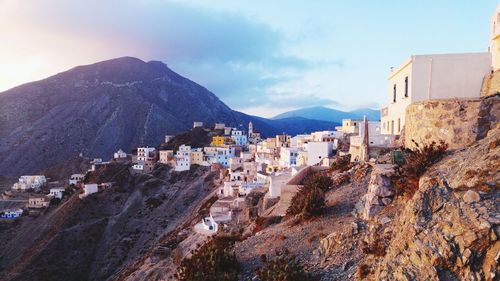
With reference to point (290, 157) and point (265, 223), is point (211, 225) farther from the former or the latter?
point (290, 157)

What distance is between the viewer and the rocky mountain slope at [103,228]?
1544 inches

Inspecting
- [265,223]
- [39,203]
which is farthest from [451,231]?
[39,203]

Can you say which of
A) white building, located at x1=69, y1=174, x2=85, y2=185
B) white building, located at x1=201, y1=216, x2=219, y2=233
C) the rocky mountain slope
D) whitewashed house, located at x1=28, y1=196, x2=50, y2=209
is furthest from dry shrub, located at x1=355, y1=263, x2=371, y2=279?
white building, located at x1=69, y1=174, x2=85, y2=185

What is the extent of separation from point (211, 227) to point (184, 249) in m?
2.54

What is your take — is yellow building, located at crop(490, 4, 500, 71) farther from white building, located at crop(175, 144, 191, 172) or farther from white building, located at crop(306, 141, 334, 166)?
white building, located at crop(175, 144, 191, 172)

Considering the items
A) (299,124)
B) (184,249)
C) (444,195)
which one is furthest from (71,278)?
(299,124)

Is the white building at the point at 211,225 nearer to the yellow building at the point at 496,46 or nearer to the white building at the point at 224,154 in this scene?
the yellow building at the point at 496,46

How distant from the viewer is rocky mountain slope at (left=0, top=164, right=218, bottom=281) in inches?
1544

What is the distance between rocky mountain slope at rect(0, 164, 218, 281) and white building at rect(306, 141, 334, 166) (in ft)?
44.9

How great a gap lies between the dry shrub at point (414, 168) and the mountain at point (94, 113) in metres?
97.7

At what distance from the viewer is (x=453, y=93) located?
15336 millimetres

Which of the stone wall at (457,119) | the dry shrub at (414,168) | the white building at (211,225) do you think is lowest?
the white building at (211,225)

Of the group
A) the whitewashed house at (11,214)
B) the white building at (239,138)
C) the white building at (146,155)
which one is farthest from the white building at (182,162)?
the whitewashed house at (11,214)

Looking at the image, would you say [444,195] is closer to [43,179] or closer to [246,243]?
[246,243]
